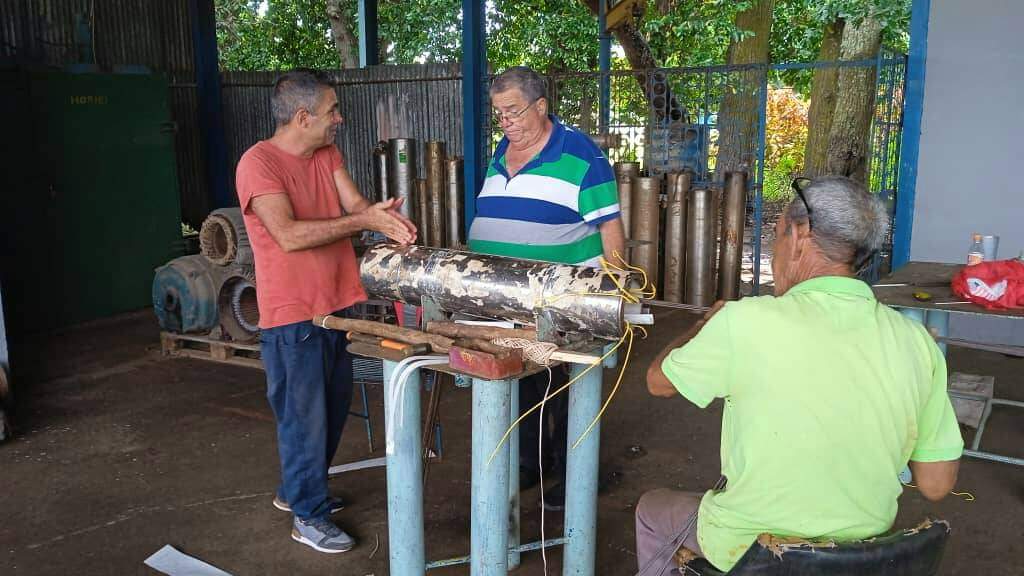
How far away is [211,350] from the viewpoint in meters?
5.66

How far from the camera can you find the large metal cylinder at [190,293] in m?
5.55

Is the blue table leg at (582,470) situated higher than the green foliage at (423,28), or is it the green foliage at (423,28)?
the green foliage at (423,28)

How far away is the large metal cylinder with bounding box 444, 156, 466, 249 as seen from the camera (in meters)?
7.81

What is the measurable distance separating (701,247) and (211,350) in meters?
4.03

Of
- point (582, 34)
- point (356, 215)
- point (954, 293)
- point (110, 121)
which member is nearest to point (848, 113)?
point (582, 34)

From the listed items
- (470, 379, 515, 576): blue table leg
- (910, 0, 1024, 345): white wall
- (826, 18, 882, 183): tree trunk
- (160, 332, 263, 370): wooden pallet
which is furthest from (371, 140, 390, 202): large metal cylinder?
(470, 379, 515, 576): blue table leg

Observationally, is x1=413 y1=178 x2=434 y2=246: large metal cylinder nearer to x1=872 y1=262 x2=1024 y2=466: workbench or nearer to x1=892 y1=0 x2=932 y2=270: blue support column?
x1=892 y1=0 x2=932 y2=270: blue support column

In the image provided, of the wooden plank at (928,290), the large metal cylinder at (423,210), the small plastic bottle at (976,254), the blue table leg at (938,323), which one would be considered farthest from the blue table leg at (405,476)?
the large metal cylinder at (423,210)

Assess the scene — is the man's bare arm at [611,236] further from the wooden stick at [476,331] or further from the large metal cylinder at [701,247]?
the large metal cylinder at [701,247]

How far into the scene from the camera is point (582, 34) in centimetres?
1152

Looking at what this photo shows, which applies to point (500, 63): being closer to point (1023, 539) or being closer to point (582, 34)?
point (582, 34)

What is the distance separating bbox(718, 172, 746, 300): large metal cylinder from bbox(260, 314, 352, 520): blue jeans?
4634 millimetres

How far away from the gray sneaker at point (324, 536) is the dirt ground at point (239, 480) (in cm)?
4

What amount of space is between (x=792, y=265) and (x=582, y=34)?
10316 millimetres
